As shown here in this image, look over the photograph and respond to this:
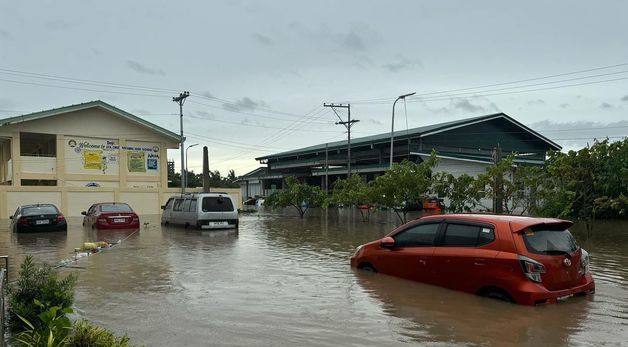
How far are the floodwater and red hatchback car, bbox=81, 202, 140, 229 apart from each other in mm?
9052

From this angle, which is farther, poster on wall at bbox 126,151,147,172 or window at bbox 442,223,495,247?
poster on wall at bbox 126,151,147,172

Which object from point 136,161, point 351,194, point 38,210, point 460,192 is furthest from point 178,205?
point 136,161

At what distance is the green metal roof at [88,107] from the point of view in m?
38.7

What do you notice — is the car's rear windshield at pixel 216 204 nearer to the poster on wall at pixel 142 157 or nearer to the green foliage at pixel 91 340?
the green foliage at pixel 91 340

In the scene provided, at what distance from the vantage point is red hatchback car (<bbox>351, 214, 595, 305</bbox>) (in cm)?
735


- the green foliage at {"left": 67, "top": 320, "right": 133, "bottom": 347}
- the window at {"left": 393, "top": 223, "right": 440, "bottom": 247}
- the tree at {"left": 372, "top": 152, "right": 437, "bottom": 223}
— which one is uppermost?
the tree at {"left": 372, "top": 152, "right": 437, "bottom": 223}

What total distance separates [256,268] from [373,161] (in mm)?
46561

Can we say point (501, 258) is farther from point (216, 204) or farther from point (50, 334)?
point (216, 204)

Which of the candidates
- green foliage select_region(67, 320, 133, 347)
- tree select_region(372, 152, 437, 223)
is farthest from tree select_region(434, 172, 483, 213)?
green foliage select_region(67, 320, 133, 347)

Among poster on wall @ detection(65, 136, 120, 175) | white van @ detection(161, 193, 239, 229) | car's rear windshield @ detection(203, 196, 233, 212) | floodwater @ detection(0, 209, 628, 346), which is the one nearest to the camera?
floodwater @ detection(0, 209, 628, 346)

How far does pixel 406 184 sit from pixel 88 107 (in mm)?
29361

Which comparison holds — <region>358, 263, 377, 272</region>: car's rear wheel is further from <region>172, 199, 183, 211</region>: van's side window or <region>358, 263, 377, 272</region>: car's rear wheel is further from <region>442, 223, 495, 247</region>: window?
<region>172, 199, 183, 211</region>: van's side window

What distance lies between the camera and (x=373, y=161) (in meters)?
57.3

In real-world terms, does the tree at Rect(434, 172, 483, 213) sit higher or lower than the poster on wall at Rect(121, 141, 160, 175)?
lower
